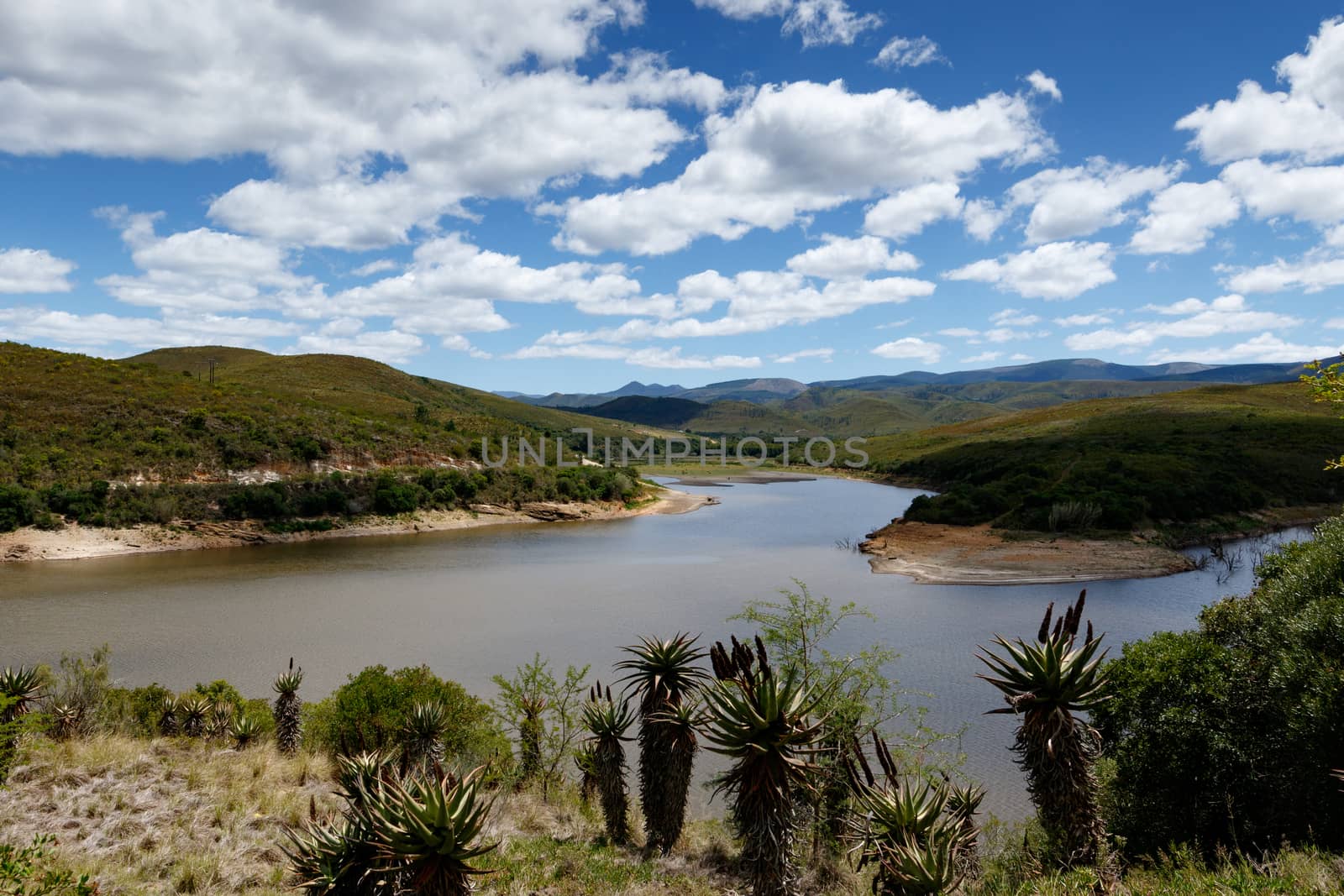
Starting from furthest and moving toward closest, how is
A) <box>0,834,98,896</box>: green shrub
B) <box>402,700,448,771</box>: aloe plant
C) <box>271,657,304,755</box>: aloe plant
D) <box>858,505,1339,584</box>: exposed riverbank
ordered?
<box>858,505,1339,584</box>: exposed riverbank < <box>271,657,304,755</box>: aloe plant < <box>402,700,448,771</box>: aloe plant < <box>0,834,98,896</box>: green shrub

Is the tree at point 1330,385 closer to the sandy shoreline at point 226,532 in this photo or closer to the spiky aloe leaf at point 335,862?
the spiky aloe leaf at point 335,862

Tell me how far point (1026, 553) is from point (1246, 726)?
36487 mm

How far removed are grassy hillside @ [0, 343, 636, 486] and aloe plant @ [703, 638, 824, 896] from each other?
5710cm

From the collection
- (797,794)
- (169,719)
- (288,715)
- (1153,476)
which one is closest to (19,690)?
(169,719)

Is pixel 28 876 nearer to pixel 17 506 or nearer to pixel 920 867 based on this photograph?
pixel 920 867

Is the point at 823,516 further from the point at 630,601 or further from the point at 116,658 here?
the point at 116,658

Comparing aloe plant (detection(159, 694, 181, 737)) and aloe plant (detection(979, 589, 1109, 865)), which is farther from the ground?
aloe plant (detection(979, 589, 1109, 865))

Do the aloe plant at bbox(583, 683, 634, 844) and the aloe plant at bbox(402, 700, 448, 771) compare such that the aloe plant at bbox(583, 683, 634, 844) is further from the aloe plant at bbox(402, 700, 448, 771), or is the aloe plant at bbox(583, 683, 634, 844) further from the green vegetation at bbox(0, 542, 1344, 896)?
the aloe plant at bbox(402, 700, 448, 771)

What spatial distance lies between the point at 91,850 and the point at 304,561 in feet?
130

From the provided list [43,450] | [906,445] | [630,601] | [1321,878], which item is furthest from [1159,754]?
[906,445]

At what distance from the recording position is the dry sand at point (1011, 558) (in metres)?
40.2

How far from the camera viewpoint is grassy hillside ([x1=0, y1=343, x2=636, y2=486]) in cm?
5138

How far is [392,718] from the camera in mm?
15711

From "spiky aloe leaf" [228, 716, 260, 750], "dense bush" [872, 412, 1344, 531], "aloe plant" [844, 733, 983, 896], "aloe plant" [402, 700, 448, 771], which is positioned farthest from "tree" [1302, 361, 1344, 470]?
"dense bush" [872, 412, 1344, 531]
